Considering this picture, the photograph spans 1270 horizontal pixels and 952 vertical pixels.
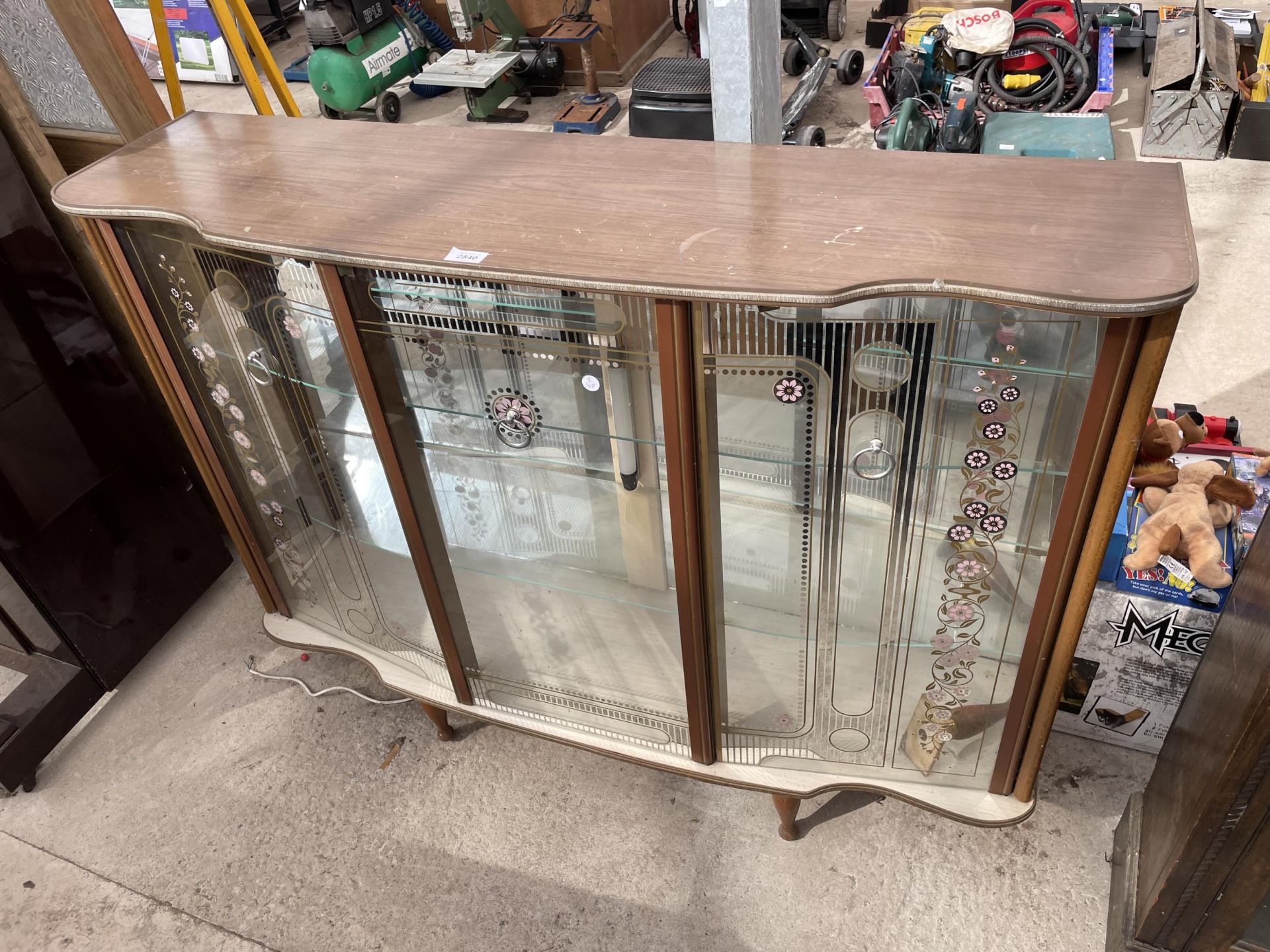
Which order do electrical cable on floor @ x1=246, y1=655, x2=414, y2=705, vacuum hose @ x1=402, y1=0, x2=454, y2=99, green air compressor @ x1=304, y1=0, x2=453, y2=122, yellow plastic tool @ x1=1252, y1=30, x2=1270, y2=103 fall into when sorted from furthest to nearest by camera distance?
1. vacuum hose @ x1=402, y1=0, x2=454, y2=99
2. green air compressor @ x1=304, y1=0, x2=453, y2=122
3. yellow plastic tool @ x1=1252, y1=30, x2=1270, y2=103
4. electrical cable on floor @ x1=246, y1=655, x2=414, y2=705

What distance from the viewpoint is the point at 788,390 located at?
1.52 metres

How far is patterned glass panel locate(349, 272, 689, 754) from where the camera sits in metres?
1.61

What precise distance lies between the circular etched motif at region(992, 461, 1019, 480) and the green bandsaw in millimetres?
4708

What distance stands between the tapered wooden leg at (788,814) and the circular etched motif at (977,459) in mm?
919

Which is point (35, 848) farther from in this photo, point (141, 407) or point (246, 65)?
point (246, 65)

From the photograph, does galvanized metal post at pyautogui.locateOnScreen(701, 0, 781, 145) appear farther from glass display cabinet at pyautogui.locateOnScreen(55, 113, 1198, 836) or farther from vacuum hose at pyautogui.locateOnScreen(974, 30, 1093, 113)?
vacuum hose at pyautogui.locateOnScreen(974, 30, 1093, 113)

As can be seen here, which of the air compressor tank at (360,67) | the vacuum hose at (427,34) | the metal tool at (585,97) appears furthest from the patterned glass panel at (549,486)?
the vacuum hose at (427,34)

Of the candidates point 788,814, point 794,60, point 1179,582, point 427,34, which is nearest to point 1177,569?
point 1179,582

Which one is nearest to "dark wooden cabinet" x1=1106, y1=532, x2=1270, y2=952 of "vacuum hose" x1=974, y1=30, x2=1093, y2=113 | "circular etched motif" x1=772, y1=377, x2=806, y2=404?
"circular etched motif" x1=772, y1=377, x2=806, y2=404

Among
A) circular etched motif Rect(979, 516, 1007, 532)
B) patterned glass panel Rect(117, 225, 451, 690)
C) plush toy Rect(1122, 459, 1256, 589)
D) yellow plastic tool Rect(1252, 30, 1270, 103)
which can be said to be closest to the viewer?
circular etched motif Rect(979, 516, 1007, 532)

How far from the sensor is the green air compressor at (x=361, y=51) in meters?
5.74

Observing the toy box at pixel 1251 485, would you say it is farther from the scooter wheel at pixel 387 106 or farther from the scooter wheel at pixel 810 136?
the scooter wheel at pixel 387 106

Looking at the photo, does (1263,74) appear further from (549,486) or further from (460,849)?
(460,849)

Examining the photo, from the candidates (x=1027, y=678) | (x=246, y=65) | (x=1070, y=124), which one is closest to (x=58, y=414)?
(x=246, y=65)
